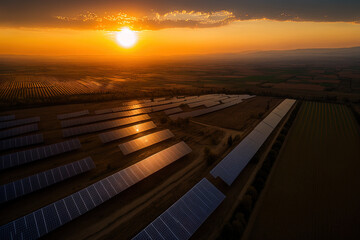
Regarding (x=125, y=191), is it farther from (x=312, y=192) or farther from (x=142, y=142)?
(x=312, y=192)

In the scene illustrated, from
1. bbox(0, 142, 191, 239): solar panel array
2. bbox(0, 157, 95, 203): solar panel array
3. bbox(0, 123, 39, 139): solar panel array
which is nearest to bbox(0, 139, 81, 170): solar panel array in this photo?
bbox(0, 157, 95, 203): solar panel array

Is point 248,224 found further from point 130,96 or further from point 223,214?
point 130,96

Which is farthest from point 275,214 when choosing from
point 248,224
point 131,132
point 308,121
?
point 308,121

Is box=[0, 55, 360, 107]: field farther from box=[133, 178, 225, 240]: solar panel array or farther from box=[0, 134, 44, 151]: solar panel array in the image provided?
box=[133, 178, 225, 240]: solar panel array

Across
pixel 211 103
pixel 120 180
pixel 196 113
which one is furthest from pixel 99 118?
pixel 211 103

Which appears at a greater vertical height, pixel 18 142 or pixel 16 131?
pixel 16 131

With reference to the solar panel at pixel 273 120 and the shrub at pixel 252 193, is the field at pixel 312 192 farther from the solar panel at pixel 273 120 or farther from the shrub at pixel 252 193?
the solar panel at pixel 273 120

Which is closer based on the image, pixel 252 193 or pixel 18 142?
pixel 252 193
